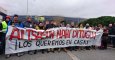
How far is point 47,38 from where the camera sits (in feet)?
48.4

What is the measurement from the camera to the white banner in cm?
1312

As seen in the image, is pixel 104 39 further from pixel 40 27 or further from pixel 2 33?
pixel 2 33

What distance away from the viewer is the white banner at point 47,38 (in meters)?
13.1

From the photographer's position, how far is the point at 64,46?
15.6 meters

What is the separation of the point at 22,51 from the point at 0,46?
3.84 ft

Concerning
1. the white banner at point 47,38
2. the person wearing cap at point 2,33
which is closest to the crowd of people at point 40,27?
the person wearing cap at point 2,33

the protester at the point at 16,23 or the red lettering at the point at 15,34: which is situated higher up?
the protester at the point at 16,23

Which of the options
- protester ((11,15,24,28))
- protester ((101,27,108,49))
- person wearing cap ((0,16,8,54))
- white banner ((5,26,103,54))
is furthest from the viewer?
protester ((101,27,108,49))

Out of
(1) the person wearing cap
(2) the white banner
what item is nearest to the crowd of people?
(1) the person wearing cap

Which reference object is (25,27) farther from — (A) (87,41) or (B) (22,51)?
(A) (87,41)

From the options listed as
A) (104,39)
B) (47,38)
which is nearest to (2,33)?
(47,38)

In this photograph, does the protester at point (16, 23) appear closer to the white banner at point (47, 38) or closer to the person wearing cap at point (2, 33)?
the white banner at point (47, 38)

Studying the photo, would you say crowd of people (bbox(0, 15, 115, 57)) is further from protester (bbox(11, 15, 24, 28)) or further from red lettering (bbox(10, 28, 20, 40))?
red lettering (bbox(10, 28, 20, 40))

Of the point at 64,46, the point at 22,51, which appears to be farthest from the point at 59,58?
the point at 64,46
